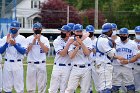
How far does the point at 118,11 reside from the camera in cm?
6412

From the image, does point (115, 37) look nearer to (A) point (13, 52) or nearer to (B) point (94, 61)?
(B) point (94, 61)

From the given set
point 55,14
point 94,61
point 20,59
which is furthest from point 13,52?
point 55,14

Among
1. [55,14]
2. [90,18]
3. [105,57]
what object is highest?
[55,14]

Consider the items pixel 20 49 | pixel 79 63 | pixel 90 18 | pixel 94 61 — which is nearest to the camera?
pixel 79 63

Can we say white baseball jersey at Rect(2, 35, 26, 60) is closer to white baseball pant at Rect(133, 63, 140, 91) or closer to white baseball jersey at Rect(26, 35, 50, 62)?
white baseball jersey at Rect(26, 35, 50, 62)

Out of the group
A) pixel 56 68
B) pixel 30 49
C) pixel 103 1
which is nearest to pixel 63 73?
Answer: pixel 56 68

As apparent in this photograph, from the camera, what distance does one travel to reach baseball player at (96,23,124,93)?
12.5 m

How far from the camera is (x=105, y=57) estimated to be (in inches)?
505

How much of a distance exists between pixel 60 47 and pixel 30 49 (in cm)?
98

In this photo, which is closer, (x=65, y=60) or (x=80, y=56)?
(x=80, y=56)

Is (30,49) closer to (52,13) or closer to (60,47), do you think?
(60,47)

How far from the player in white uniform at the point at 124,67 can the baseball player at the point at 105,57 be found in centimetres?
96

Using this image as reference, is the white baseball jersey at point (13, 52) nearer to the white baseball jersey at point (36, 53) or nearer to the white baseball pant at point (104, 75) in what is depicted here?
the white baseball jersey at point (36, 53)

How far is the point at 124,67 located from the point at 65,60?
71.9 inches
